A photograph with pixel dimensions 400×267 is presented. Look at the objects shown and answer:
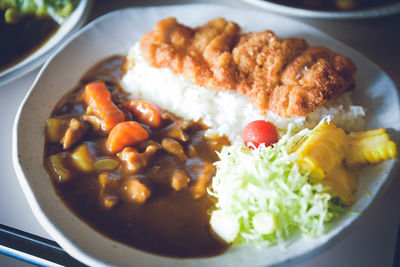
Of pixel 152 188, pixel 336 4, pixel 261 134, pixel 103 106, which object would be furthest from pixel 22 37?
pixel 336 4

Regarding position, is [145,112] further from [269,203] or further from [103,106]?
[269,203]

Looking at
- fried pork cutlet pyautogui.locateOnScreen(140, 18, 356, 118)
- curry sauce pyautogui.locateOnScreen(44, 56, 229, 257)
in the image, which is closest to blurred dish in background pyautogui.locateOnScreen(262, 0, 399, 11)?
fried pork cutlet pyautogui.locateOnScreen(140, 18, 356, 118)

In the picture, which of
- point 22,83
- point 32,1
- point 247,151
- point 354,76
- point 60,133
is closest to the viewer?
point 247,151

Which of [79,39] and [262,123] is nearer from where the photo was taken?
[262,123]

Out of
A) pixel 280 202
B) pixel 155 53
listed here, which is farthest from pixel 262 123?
pixel 155 53

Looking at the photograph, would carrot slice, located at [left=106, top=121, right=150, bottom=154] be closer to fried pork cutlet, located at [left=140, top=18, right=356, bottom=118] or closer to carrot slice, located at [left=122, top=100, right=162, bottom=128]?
carrot slice, located at [left=122, top=100, right=162, bottom=128]

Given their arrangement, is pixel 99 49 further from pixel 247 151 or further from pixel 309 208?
pixel 309 208
